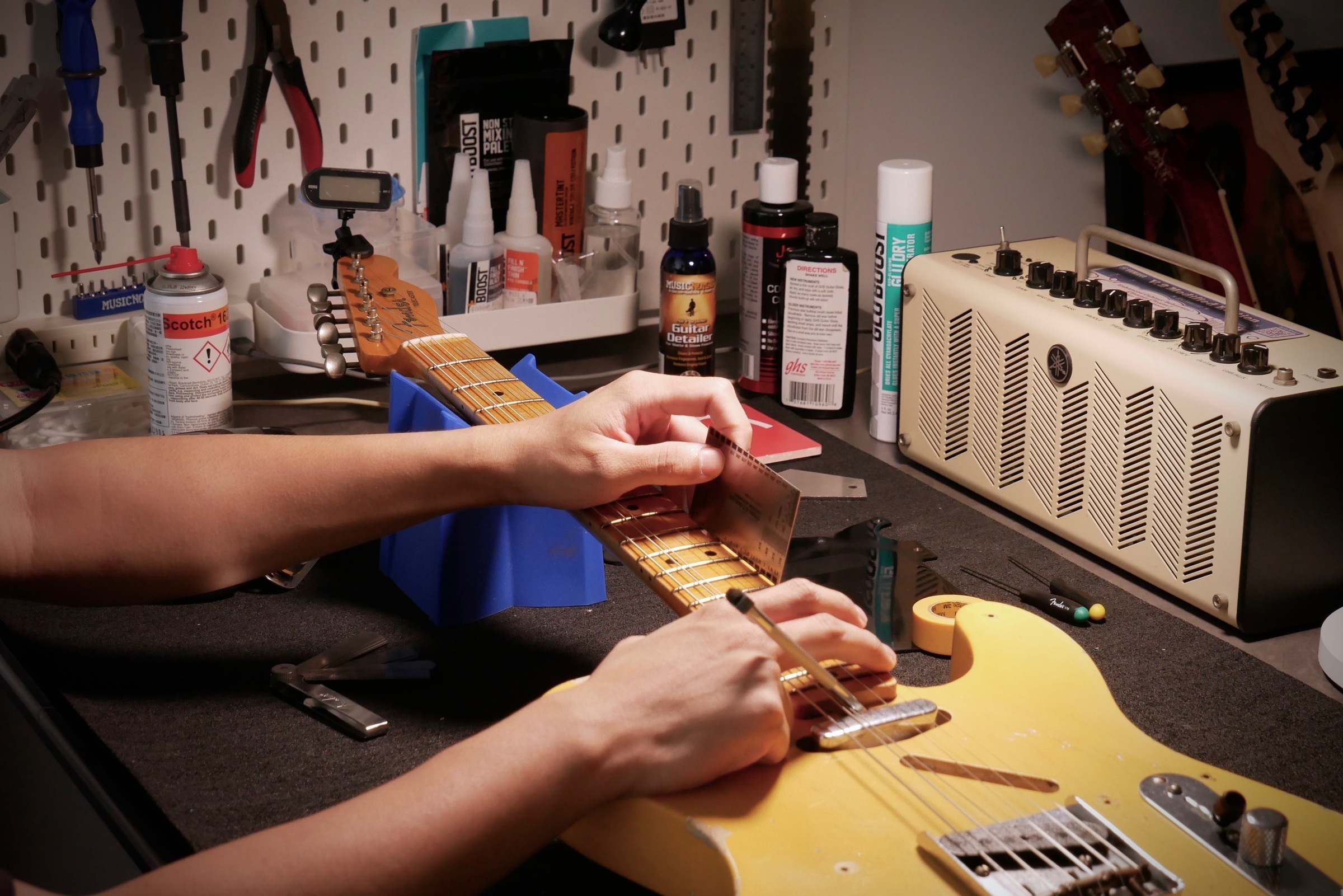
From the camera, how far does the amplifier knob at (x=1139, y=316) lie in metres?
1.07

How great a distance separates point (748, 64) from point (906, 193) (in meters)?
0.49

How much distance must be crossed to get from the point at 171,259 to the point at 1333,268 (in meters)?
1.13

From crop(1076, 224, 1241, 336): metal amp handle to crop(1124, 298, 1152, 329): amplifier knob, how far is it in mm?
44

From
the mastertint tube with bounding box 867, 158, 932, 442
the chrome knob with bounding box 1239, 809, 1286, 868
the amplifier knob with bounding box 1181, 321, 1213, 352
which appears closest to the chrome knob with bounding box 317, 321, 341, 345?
the mastertint tube with bounding box 867, 158, 932, 442

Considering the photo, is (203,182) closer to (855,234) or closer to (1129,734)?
(855,234)

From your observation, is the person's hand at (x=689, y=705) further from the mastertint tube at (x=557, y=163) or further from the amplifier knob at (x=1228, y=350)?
the mastertint tube at (x=557, y=163)

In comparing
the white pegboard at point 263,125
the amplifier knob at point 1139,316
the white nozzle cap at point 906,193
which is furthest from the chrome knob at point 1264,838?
the white pegboard at point 263,125

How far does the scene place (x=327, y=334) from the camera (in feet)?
3.98

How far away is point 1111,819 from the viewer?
691mm

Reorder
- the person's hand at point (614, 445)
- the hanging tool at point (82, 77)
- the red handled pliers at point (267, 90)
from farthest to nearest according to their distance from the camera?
1. the red handled pliers at point (267, 90)
2. the hanging tool at point (82, 77)
3. the person's hand at point (614, 445)

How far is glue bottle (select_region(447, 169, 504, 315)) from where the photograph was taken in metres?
1.44

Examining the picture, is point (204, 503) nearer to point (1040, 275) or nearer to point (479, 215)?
point (479, 215)

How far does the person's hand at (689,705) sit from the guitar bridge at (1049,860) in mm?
110

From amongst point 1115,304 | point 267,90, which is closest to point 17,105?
point 267,90
